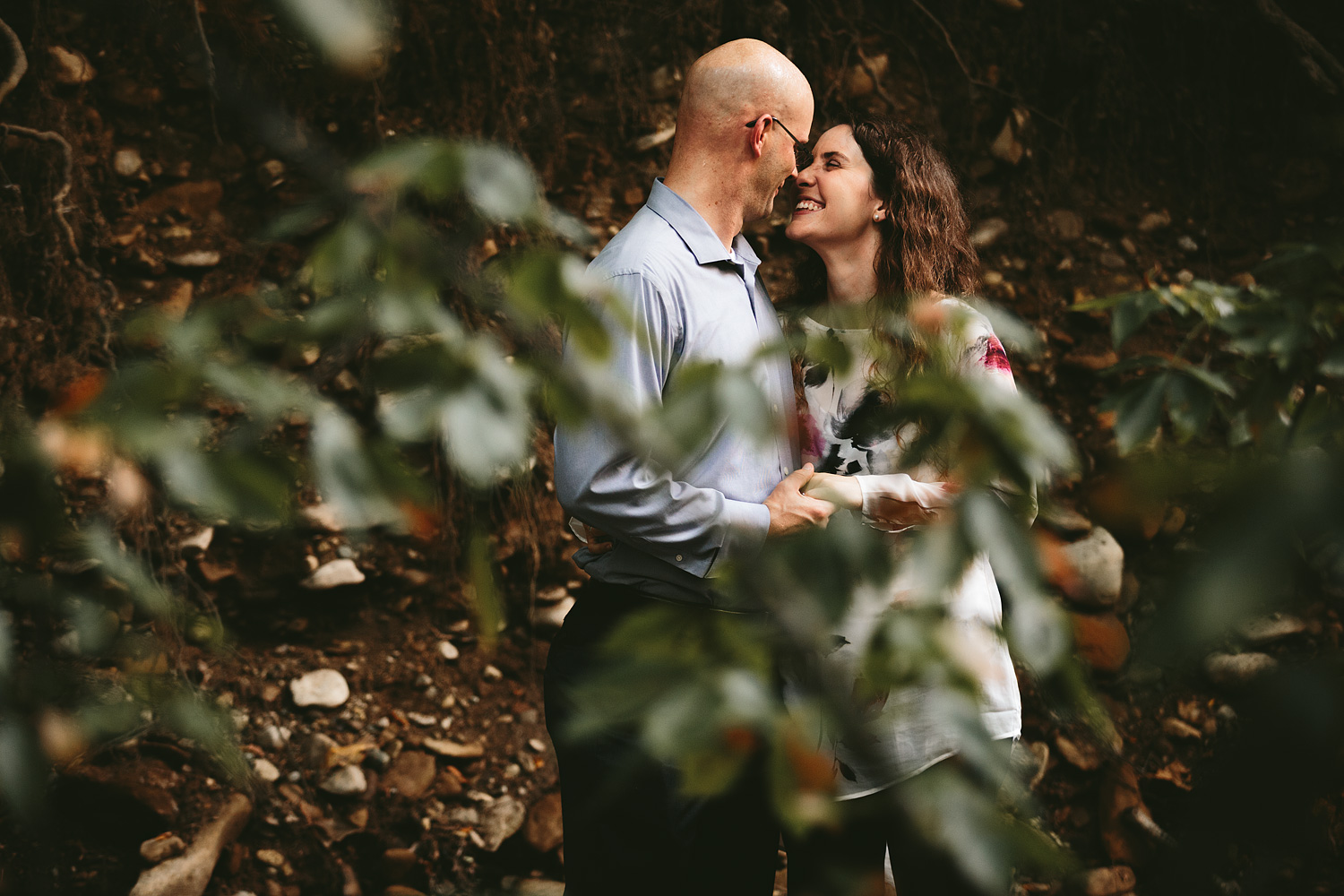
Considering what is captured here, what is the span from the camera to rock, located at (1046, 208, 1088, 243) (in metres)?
3.20

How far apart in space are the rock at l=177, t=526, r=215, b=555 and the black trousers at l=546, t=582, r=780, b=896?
4.47 feet

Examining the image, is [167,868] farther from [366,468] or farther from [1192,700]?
[1192,700]

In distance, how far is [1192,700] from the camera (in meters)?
2.76

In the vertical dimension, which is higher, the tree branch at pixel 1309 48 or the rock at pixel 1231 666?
the tree branch at pixel 1309 48

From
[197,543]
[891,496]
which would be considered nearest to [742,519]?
[891,496]

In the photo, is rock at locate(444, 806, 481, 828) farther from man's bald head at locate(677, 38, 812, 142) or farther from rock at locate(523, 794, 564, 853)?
man's bald head at locate(677, 38, 812, 142)

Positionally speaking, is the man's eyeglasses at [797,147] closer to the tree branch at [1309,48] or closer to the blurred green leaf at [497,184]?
the blurred green leaf at [497,184]

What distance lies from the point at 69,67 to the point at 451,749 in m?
2.07

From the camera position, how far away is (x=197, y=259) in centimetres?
250

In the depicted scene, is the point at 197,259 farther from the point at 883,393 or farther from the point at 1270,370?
the point at 1270,370

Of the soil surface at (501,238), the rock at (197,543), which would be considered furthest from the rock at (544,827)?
the rock at (197,543)

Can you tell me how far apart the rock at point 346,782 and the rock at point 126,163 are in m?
1.71

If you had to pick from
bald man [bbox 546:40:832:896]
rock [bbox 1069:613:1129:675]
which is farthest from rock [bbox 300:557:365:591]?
rock [bbox 1069:613:1129:675]

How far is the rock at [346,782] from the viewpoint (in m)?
2.26
